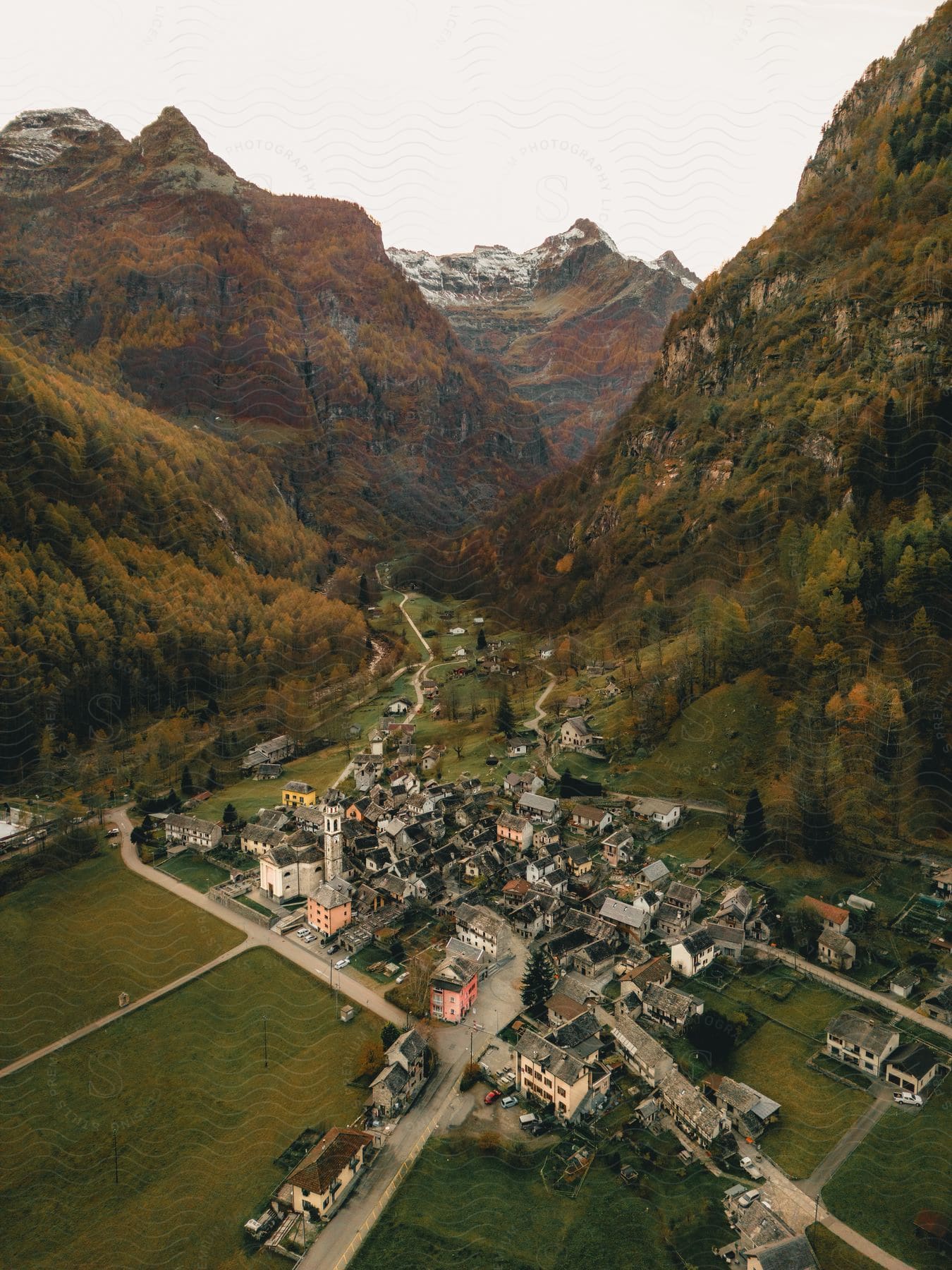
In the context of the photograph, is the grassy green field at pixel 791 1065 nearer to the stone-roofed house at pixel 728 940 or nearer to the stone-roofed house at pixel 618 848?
the stone-roofed house at pixel 728 940

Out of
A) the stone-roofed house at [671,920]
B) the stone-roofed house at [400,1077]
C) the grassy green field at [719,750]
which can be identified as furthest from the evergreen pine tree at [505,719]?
the stone-roofed house at [400,1077]

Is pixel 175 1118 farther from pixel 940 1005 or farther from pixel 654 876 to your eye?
pixel 940 1005

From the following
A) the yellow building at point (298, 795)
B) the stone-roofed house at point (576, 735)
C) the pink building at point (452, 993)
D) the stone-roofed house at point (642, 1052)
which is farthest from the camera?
the stone-roofed house at point (576, 735)

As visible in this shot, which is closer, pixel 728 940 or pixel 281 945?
pixel 728 940

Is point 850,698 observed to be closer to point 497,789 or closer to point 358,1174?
point 497,789

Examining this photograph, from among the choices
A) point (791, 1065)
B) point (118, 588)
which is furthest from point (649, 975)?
point (118, 588)

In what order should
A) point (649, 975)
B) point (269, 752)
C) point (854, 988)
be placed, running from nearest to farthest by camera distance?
point (854, 988) → point (649, 975) → point (269, 752)

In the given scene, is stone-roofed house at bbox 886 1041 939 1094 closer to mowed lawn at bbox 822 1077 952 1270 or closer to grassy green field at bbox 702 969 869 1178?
mowed lawn at bbox 822 1077 952 1270

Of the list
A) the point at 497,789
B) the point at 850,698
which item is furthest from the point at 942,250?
the point at 497,789

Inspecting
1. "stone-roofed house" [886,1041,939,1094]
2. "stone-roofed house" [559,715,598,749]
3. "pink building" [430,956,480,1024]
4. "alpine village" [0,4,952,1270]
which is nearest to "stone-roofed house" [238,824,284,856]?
"alpine village" [0,4,952,1270]
